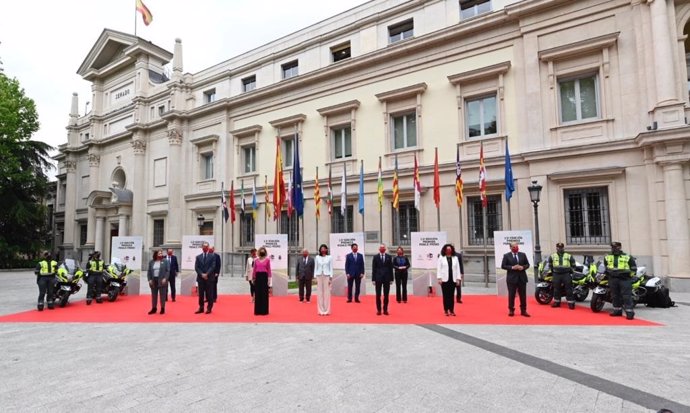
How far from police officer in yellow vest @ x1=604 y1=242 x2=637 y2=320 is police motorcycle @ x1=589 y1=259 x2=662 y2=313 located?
1.03ft

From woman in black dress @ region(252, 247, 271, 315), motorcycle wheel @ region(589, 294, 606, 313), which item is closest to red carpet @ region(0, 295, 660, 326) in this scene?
motorcycle wheel @ region(589, 294, 606, 313)

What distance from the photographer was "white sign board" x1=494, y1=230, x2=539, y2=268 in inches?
482

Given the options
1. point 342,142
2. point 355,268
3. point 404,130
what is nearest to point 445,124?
point 404,130

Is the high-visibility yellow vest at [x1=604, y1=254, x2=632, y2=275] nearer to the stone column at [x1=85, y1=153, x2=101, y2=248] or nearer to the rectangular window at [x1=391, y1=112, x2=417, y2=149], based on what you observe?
the rectangular window at [x1=391, y1=112, x2=417, y2=149]

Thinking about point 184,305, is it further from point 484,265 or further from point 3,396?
point 484,265

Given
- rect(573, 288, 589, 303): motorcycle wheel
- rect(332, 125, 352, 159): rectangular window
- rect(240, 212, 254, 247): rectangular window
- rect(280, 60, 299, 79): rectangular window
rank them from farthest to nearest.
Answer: rect(240, 212, 254, 247): rectangular window
rect(280, 60, 299, 79): rectangular window
rect(332, 125, 352, 159): rectangular window
rect(573, 288, 589, 303): motorcycle wheel

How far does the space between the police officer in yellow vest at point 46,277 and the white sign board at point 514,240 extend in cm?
1330

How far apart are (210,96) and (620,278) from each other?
1010 inches

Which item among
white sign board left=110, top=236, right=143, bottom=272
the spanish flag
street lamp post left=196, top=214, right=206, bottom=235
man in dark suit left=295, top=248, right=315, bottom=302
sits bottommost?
man in dark suit left=295, top=248, right=315, bottom=302

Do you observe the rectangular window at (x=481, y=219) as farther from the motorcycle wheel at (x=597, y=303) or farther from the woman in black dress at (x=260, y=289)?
the woman in black dress at (x=260, y=289)

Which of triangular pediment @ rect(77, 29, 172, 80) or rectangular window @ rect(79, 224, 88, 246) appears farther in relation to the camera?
rectangular window @ rect(79, 224, 88, 246)

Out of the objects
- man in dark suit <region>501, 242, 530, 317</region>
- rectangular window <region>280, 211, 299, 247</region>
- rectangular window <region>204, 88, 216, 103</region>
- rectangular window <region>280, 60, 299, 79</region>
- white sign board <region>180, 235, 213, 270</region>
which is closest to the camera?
man in dark suit <region>501, 242, 530, 317</region>

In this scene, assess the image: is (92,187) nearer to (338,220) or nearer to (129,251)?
(129,251)

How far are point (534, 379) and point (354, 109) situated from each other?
17.1 metres
